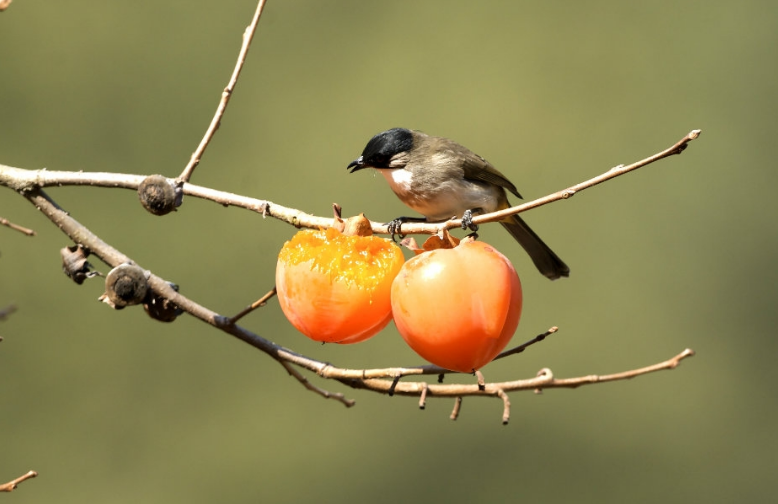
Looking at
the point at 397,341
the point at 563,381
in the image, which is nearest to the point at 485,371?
the point at 397,341

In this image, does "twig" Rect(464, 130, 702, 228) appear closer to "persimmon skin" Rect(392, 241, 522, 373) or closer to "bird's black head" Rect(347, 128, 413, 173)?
"persimmon skin" Rect(392, 241, 522, 373)

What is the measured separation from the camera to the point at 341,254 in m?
1.01

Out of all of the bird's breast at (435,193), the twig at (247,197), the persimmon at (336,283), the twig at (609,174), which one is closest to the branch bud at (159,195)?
the twig at (247,197)

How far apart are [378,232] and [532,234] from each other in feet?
3.47

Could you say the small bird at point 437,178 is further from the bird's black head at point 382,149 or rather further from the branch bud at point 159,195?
the branch bud at point 159,195

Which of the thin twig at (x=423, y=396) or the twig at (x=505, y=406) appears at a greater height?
the thin twig at (x=423, y=396)

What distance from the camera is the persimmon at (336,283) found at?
38.8 inches

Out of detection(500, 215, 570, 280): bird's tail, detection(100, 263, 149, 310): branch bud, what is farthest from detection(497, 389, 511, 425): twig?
detection(500, 215, 570, 280): bird's tail

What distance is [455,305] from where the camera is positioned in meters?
0.94

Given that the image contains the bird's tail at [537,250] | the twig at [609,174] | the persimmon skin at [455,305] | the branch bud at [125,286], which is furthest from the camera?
the bird's tail at [537,250]

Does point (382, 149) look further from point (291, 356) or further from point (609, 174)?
point (609, 174)

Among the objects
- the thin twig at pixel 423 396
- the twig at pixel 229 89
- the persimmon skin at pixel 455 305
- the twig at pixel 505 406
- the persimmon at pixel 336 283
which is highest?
the twig at pixel 229 89

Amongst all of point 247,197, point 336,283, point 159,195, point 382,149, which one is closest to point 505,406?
point 336,283

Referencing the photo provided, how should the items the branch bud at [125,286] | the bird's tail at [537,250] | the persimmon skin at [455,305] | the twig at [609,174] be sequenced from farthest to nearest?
the bird's tail at [537,250] < the branch bud at [125,286] < the persimmon skin at [455,305] < the twig at [609,174]
